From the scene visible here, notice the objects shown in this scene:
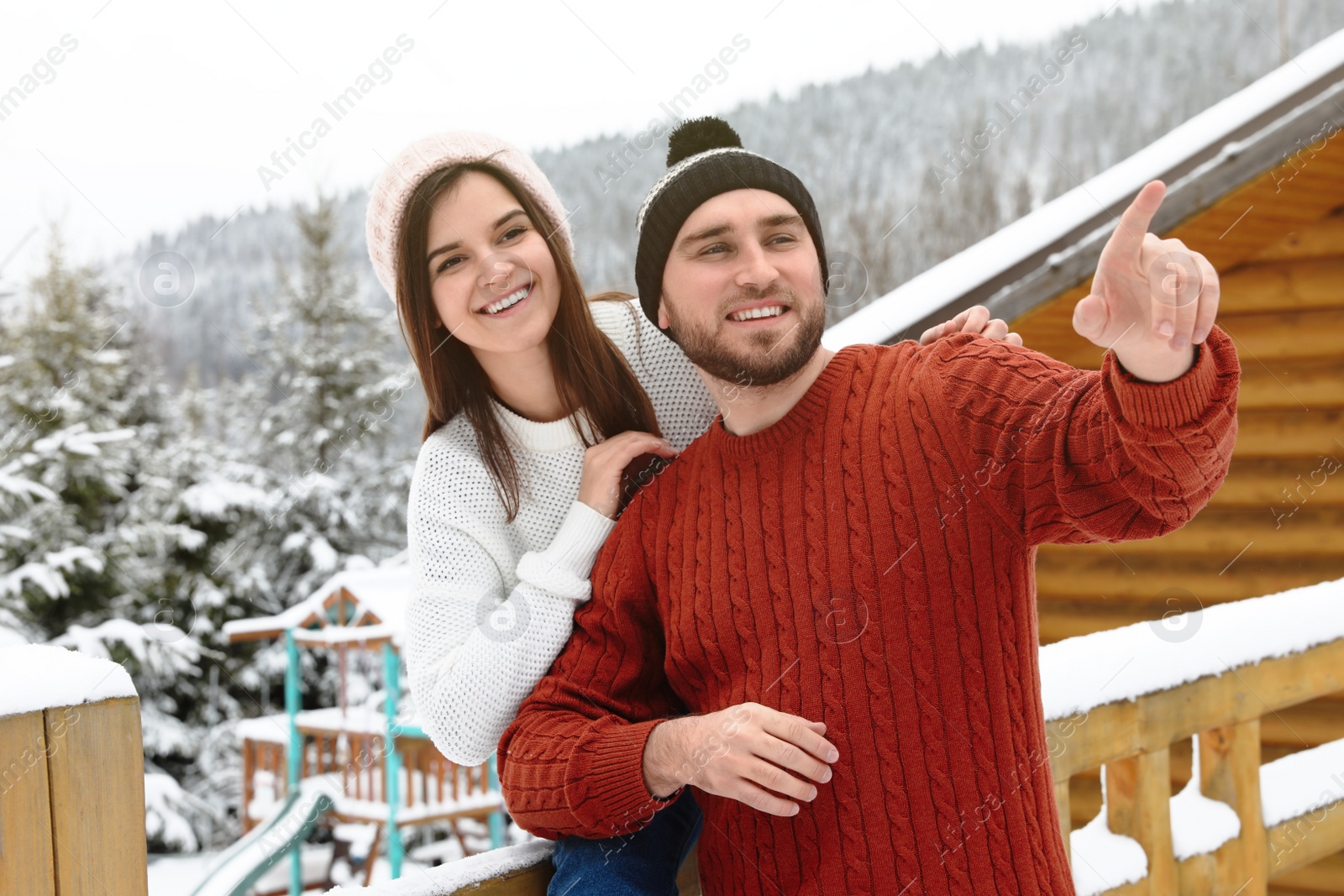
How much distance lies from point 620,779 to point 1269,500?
334 cm

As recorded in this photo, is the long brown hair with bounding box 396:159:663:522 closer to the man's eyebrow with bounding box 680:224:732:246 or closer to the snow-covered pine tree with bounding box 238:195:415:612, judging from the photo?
the man's eyebrow with bounding box 680:224:732:246

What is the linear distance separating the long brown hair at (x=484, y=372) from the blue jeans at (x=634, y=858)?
0.51 m

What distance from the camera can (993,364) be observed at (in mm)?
1427

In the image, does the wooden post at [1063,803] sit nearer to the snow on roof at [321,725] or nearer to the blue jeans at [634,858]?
the blue jeans at [634,858]

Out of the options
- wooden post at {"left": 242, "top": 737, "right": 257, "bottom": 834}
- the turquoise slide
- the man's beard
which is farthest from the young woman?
wooden post at {"left": 242, "top": 737, "right": 257, "bottom": 834}

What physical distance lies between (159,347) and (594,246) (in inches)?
Answer: 447

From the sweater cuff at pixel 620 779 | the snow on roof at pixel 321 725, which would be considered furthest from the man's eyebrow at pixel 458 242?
the snow on roof at pixel 321 725

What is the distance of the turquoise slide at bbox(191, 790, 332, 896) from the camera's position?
7.80m

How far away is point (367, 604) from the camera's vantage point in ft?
25.7

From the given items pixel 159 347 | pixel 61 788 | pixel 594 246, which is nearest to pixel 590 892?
pixel 61 788

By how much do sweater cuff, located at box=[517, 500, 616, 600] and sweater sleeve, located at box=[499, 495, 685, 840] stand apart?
2cm

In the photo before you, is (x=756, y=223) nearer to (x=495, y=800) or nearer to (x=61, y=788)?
(x=61, y=788)

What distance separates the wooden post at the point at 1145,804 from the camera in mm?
1858

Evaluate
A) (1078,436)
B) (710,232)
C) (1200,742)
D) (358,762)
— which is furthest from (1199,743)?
(358,762)
